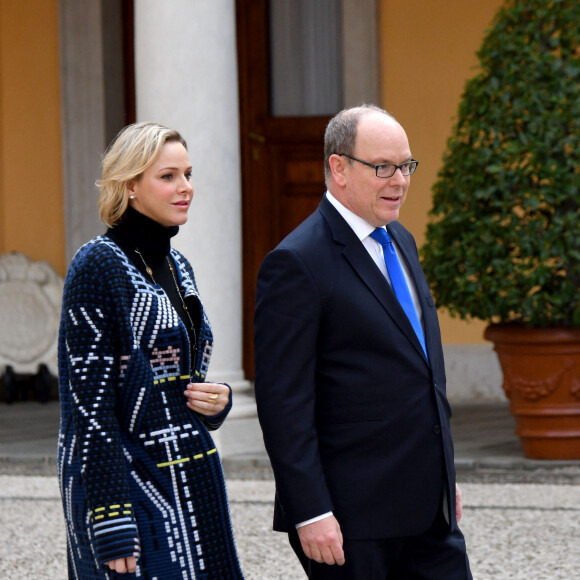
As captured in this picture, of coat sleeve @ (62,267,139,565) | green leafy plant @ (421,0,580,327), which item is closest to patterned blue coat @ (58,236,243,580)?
coat sleeve @ (62,267,139,565)

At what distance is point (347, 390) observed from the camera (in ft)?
9.02

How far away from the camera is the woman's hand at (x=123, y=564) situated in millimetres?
2700

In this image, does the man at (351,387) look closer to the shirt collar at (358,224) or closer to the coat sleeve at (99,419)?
the shirt collar at (358,224)

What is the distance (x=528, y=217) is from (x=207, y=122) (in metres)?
1.91

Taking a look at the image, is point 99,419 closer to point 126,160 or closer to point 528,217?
point 126,160

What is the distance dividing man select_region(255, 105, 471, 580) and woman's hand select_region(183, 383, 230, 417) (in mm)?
155

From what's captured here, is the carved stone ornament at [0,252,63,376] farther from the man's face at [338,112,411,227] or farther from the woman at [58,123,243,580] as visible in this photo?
the man's face at [338,112,411,227]

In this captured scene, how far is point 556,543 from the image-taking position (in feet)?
17.3

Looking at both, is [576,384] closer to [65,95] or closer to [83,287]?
[83,287]

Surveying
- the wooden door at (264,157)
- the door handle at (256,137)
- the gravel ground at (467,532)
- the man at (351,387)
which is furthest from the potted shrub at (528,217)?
the man at (351,387)

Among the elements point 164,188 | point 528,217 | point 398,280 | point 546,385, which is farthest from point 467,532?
point 164,188

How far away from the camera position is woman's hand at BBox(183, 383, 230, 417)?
2.89 m

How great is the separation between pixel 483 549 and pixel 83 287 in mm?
2910

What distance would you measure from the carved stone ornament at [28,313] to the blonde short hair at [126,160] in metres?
7.53
